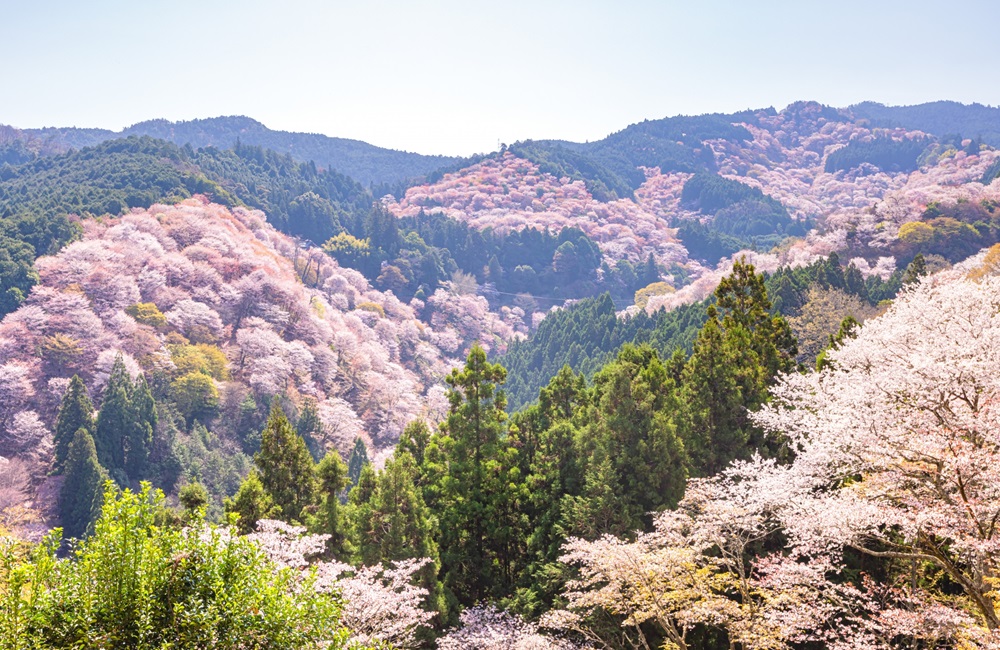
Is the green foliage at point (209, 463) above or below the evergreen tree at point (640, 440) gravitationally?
below

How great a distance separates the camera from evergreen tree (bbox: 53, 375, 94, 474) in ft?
113

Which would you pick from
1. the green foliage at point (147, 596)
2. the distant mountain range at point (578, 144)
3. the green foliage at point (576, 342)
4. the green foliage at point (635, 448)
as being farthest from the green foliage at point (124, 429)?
the distant mountain range at point (578, 144)

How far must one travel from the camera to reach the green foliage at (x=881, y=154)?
487 feet

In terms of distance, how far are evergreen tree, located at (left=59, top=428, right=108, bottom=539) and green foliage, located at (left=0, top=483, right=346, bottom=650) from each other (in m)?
30.2

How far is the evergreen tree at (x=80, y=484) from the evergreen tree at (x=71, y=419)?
0.88m

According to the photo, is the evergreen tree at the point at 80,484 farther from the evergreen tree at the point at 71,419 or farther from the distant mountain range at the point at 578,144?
the distant mountain range at the point at 578,144

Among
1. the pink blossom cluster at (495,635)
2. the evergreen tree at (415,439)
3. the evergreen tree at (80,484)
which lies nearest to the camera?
the pink blossom cluster at (495,635)

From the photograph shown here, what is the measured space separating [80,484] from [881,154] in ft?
550

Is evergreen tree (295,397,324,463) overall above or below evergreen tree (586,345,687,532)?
below

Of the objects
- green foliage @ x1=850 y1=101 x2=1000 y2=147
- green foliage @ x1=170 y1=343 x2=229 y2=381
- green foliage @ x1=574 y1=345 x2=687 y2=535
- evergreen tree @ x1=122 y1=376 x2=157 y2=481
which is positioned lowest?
evergreen tree @ x1=122 y1=376 x2=157 y2=481

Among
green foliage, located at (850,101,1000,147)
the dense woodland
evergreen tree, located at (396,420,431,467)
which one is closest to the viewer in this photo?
the dense woodland

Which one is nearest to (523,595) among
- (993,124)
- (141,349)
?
(141,349)

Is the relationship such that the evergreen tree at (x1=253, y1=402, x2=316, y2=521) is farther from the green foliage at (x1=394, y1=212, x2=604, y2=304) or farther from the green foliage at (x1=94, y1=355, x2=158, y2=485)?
the green foliage at (x1=394, y1=212, x2=604, y2=304)

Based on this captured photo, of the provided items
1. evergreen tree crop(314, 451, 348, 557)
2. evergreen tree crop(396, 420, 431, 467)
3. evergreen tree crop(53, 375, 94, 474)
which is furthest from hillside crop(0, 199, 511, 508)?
evergreen tree crop(314, 451, 348, 557)
